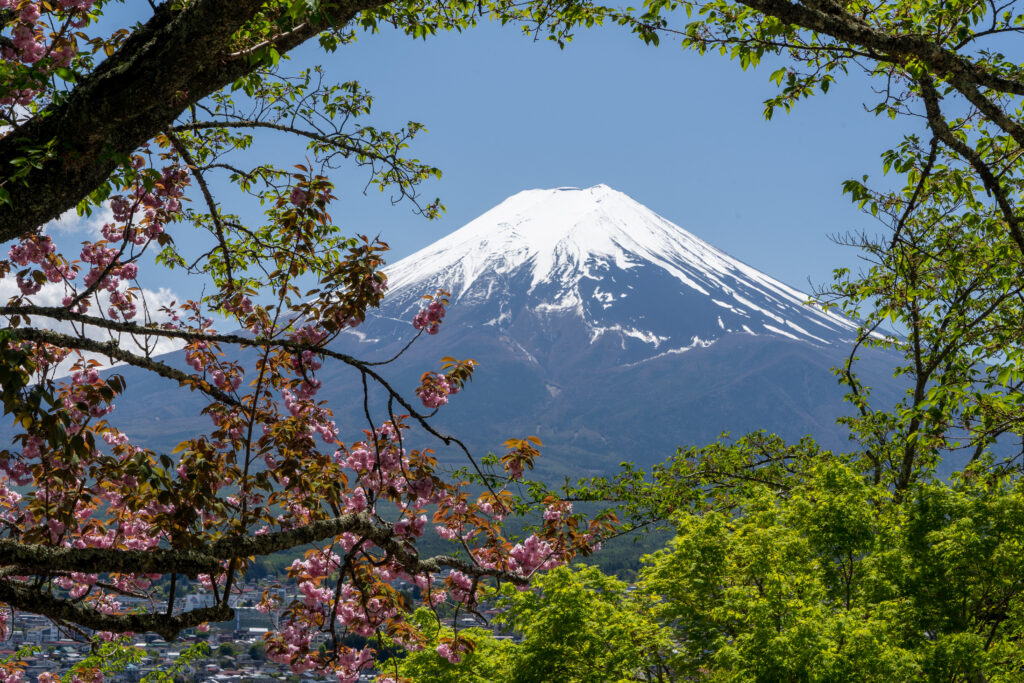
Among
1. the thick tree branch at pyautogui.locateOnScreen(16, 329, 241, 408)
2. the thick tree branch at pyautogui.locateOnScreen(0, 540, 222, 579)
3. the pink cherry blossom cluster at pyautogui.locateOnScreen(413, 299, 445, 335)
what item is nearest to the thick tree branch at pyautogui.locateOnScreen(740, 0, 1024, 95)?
the pink cherry blossom cluster at pyautogui.locateOnScreen(413, 299, 445, 335)

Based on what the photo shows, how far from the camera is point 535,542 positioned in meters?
7.11

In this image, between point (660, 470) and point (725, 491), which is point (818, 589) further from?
point (660, 470)

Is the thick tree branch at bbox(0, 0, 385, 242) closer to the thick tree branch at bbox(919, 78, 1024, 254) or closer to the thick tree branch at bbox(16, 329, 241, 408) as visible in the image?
the thick tree branch at bbox(16, 329, 241, 408)

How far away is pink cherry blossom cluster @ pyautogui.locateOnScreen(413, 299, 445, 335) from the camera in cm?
604

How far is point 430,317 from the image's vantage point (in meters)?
6.10

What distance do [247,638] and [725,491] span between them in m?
77.4

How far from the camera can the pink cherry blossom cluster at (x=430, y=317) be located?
6039 mm

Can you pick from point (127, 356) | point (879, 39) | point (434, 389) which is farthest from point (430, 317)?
point (879, 39)

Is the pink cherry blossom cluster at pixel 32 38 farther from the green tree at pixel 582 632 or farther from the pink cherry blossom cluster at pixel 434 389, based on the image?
the green tree at pixel 582 632

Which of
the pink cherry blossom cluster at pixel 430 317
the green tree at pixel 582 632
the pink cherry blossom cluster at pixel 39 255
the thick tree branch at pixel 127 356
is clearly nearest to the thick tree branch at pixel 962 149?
the pink cherry blossom cluster at pixel 430 317

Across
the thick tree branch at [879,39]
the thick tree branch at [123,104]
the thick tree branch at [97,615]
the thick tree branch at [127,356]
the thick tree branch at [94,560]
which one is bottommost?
the thick tree branch at [97,615]

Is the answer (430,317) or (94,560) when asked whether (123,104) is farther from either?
(430,317)

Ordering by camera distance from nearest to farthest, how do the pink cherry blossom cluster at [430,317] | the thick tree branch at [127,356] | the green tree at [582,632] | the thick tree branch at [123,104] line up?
the thick tree branch at [123,104]
the thick tree branch at [127,356]
the pink cherry blossom cluster at [430,317]
the green tree at [582,632]

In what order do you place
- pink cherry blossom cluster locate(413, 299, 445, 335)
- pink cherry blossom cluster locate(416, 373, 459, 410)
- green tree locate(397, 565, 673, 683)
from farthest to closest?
green tree locate(397, 565, 673, 683) < pink cherry blossom cluster locate(413, 299, 445, 335) < pink cherry blossom cluster locate(416, 373, 459, 410)
